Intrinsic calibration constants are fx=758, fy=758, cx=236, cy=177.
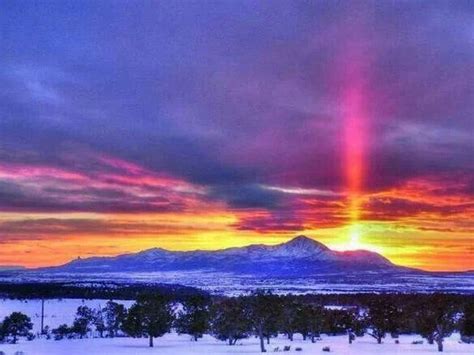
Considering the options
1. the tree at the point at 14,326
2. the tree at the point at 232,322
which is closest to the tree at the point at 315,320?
the tree at the point at 232,322

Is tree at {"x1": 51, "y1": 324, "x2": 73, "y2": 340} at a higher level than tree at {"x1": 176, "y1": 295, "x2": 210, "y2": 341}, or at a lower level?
lower

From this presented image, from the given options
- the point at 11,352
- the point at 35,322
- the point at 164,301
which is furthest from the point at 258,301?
the point at 35,322

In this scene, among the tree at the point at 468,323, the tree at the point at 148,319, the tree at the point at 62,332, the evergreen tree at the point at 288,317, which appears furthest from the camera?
the tree at the point at 62,332

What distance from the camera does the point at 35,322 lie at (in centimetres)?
16175

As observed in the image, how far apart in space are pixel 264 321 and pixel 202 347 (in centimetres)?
938

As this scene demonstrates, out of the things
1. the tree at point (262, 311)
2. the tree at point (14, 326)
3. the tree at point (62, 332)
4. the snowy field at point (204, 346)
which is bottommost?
the snowy field at point (204, 346)

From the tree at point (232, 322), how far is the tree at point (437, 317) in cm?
2567

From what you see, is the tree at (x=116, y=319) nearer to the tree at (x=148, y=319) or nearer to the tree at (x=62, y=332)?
the tree at (x=148, y=319)

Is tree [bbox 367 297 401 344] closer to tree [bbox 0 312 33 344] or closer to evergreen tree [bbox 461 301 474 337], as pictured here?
evergreen tree [bbox 461 301 474 337]

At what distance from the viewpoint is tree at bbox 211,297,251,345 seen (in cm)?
10556

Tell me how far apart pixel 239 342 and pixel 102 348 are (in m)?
24.3

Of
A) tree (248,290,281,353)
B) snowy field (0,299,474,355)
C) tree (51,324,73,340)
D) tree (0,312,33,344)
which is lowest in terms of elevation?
snowy field (0,299,474,355)

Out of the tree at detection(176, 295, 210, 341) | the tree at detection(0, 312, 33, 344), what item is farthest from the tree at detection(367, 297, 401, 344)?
the tree at detection(0, 312, 33, 344)

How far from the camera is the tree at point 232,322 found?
105562 mm
